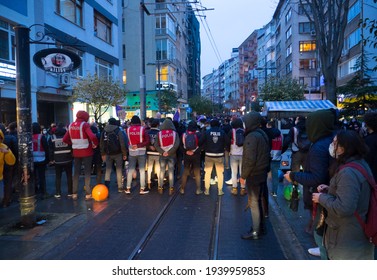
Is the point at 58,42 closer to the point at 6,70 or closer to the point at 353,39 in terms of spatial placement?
the point at 6,70

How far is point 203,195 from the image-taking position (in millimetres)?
8984

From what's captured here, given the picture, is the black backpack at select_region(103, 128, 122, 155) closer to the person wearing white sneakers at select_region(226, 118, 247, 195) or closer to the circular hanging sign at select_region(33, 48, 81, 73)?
the circular hanging sign at select_region(33, 48, 81, 73)

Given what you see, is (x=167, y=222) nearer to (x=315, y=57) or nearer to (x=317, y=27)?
(x=317, y=27)

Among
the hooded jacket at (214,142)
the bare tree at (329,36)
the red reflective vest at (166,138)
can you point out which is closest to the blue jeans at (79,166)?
the red reflective vest at (166,138)

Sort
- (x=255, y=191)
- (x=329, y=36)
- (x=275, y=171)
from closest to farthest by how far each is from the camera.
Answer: (x=255, y=191) < (x=275, y=171) < (x=329, y=36)

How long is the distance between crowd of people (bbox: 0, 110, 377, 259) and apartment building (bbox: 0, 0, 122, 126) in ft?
16.7

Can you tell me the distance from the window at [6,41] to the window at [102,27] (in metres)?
9.59

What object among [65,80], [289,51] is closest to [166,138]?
[65,80]

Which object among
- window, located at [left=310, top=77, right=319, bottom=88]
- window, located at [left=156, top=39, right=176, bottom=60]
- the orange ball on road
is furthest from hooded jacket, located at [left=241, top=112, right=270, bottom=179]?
window, located at [left=310, top=77, right=319, bottom=88]

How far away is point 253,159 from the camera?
17.5 ft

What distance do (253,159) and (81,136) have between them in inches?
179

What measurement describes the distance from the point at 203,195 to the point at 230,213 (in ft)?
5.82

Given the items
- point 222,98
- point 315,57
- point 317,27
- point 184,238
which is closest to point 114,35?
point 317,27

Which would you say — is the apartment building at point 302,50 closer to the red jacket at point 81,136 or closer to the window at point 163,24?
the window at point 163,24
